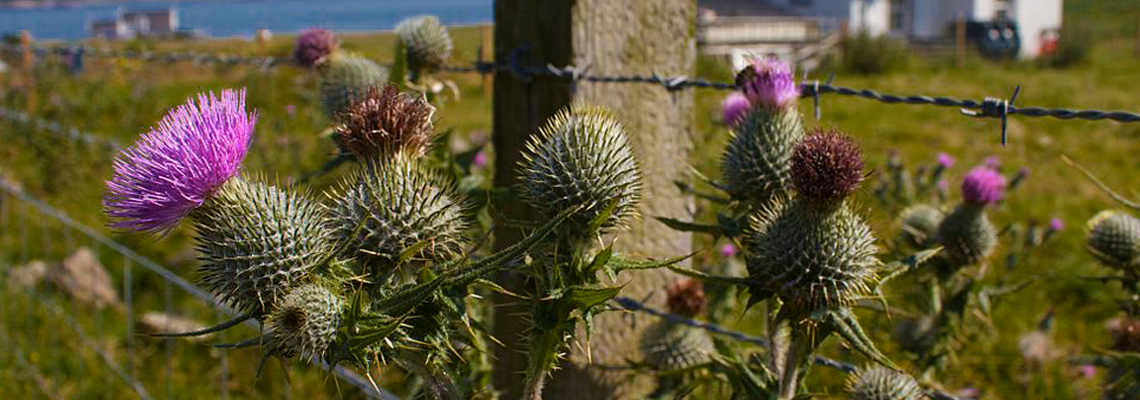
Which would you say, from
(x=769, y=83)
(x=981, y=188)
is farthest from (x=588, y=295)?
(x=981, y=188)

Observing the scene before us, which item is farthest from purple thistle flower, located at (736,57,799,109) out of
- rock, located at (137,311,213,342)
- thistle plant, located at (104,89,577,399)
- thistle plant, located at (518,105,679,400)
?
rock, located at (137,311,213,342)

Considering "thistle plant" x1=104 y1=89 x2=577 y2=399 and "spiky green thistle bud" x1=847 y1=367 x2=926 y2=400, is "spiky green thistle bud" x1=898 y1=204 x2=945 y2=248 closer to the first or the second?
"spiky green thistle bud" x1=847 y1=367 x2=926 y2=400

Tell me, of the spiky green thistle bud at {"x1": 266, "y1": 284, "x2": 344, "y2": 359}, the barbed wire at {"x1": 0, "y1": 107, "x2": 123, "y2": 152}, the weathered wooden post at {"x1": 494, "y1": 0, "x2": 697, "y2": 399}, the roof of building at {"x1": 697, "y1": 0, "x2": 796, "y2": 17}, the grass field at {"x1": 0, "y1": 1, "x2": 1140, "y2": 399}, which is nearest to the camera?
the spiky green thistle bud at {"x1": 266, "y1": 284, "x2": 344, "y2": 359}

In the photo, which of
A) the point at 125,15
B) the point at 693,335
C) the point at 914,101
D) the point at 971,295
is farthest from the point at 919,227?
the point at 125,15

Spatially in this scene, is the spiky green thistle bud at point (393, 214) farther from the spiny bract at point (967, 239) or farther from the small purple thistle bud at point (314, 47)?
the spiny bract at point (967, 239)

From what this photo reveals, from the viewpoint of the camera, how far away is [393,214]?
1.67 m

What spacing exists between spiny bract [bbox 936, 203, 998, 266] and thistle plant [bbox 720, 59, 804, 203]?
97cm

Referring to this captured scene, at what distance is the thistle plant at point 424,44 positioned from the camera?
276 centimetres

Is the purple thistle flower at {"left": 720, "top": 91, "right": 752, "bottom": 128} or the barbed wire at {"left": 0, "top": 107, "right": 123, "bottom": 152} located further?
the barbed wire at {"left": 0, "top": 107, "right": 123, "bottom": 152}

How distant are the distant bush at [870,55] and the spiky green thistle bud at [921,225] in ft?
61.6

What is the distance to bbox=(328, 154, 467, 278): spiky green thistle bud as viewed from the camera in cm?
168

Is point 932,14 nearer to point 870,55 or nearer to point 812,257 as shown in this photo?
point 870,55

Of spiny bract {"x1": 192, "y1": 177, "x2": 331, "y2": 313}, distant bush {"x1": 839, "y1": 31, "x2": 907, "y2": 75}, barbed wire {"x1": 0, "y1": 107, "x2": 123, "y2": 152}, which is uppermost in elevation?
distant bush {"x1": 839, "y1": 31, "x2": 907, "y2": 75}

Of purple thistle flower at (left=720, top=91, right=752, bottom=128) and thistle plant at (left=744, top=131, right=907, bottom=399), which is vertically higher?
purple thistle flower at (left=720, top=91, right=752, bottom=128)
